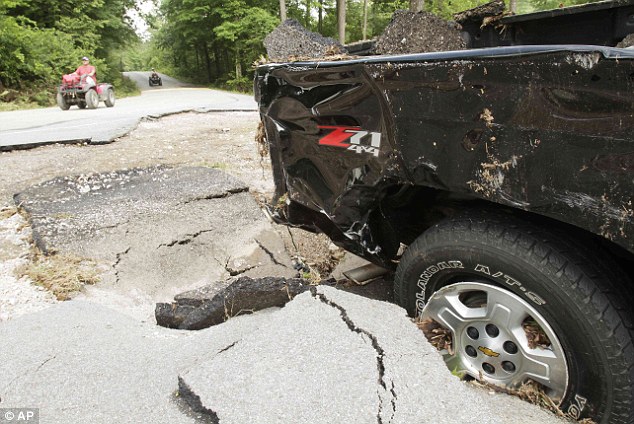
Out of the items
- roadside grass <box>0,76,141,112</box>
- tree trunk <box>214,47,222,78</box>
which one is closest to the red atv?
roadside grass <box>0,76,141,112</box>

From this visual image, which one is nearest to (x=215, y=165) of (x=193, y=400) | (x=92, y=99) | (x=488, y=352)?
(x=193, y=400)

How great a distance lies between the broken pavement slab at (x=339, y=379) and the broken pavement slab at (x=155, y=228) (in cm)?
165

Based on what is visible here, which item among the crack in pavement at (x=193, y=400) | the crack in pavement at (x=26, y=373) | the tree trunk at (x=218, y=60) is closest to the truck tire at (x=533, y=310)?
the crack in pavement at (x=193, y=400)

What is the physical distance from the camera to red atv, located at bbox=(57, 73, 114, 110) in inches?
575

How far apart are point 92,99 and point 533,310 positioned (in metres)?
16.0

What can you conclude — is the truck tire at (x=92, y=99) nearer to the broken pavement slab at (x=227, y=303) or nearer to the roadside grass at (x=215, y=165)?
the roadside grass at (x=215, y=165)

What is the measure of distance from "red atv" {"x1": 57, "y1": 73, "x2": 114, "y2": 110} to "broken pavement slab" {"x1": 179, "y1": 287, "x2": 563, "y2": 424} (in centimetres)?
1508

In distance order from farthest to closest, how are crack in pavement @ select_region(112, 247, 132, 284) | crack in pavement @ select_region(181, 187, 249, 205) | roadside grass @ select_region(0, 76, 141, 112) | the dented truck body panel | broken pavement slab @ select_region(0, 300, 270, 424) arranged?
roadside grass @ select_region(0, 76, 141, 112) → crack in pavement @ select_region(181, 187, 249, 205) → crack in pavement @ select_region(112, 247, 132, 284) → broken pavement slab @ select_region(0, 300, 270, 424) → the dented truck body panel

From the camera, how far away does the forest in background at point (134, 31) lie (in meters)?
19.8

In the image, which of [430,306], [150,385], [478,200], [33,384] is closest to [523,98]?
[478,200]

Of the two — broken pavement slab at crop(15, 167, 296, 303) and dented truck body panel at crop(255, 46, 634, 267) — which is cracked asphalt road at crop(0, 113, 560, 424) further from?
dented truck body panel at crop(255, 46, 634, 267)

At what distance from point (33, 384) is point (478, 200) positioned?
2110mm

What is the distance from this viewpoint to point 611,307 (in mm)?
1550

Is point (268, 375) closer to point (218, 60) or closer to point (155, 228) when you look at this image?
point (155, 228)
